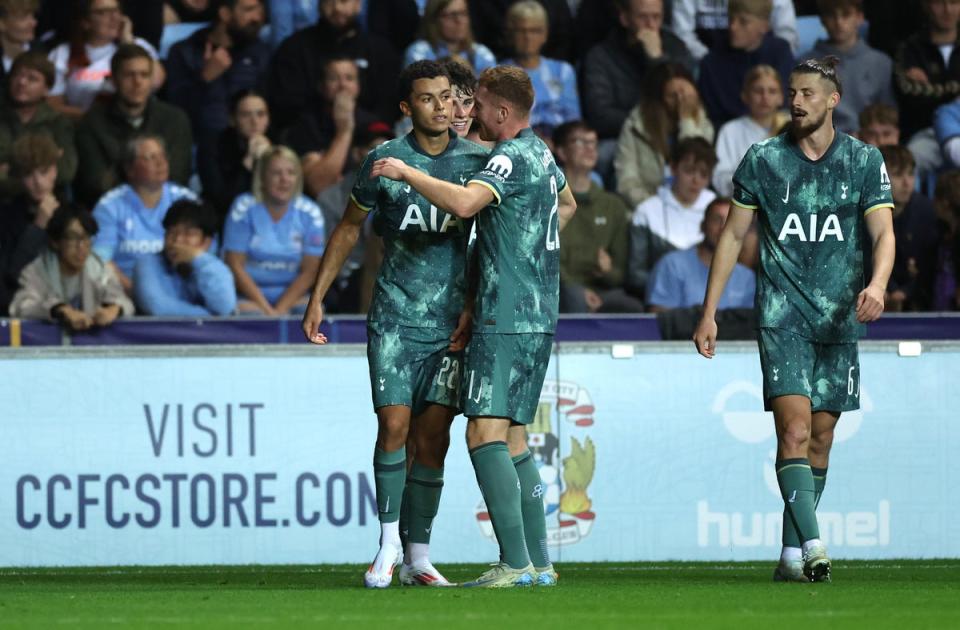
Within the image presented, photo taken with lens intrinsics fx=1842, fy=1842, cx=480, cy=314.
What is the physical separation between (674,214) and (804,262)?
18.9 feet

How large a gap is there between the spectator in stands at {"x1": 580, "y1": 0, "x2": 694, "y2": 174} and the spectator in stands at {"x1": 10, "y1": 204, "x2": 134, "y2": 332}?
4.77 metres

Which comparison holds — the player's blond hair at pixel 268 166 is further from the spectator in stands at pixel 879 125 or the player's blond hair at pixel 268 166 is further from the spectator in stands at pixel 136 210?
the spectator in stands at pixel 879 125

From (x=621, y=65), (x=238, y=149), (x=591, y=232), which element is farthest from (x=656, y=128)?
(x=238, y=149)

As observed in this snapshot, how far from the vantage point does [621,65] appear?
15.8 m

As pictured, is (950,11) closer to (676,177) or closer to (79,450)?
(676,177)

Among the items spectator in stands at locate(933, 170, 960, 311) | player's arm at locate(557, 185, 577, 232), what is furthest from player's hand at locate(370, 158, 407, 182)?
spectator in stands at locate(933, 170, 960, 311)

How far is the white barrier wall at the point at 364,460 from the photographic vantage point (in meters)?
10.9

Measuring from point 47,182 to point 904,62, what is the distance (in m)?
7.27

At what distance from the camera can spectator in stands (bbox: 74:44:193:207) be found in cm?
1454

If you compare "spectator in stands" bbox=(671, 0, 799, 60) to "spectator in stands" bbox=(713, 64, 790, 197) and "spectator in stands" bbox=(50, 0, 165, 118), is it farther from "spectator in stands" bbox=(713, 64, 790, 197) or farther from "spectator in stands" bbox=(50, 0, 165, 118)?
"spectator in stands" bbox=(50, 0, 165, 118)

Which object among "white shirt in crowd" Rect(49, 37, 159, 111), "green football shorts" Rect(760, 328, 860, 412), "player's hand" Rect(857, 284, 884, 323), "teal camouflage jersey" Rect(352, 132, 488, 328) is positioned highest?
"white shirt in crowd" Rect(49, 37, 159, 111)

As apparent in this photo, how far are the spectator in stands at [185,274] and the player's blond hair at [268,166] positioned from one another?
3.80 ft

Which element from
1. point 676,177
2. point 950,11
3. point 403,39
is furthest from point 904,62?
point 403,39

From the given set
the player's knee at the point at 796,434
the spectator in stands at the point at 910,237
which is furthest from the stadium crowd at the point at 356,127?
the player's knee at the point at 796,434
